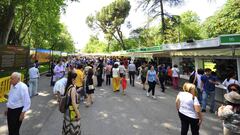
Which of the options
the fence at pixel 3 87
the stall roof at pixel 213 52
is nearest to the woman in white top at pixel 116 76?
the stall roof at pixel 213 52

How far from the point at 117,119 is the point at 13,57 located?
9854 mm

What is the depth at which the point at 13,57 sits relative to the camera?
589 inches

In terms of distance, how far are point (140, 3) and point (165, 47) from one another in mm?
9650

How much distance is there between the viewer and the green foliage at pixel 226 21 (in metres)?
29.8

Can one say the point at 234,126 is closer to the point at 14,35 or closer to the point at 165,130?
the point at 165,130

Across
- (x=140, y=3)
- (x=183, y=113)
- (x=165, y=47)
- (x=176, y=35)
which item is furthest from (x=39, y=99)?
(x=176, y=35)

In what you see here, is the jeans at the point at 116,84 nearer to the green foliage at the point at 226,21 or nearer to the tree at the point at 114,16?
the green foliage at the point at 226,21

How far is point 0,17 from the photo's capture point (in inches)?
822

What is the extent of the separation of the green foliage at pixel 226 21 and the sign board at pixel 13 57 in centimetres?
2337

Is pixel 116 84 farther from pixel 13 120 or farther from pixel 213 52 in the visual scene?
pixel 13 120

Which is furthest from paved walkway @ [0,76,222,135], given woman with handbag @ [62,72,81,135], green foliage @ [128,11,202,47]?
green foliage @ [128,11,202,47]

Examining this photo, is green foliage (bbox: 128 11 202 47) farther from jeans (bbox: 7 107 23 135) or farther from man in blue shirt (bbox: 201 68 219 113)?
jeans (bbox: 7 107 23 135)

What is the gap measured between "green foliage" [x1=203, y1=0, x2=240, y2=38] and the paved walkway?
2278cm

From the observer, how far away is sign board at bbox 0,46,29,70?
544 inches
